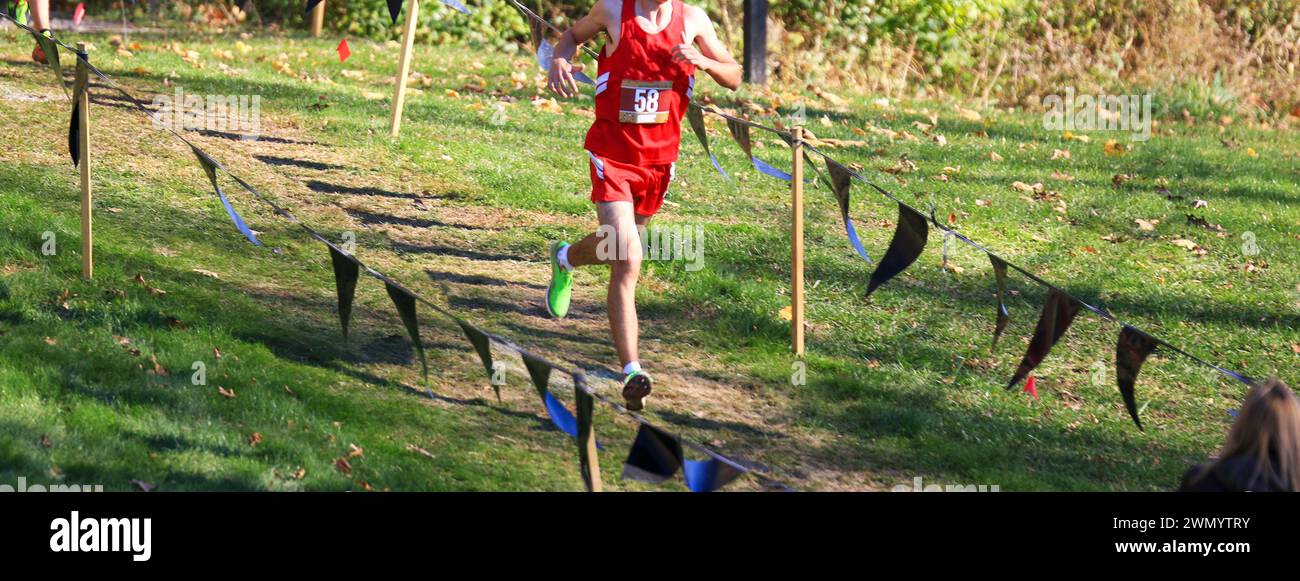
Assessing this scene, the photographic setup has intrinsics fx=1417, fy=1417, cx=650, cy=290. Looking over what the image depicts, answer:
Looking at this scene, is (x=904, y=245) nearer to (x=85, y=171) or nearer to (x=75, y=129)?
(x=85, y=171)

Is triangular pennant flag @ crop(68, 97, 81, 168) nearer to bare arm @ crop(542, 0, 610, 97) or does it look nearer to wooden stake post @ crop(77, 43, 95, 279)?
wooden stake post @ crop(77, 43, 95, 279)

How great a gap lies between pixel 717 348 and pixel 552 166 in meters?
2.81

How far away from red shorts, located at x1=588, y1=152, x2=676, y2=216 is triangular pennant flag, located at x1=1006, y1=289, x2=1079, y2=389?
5.41 ft

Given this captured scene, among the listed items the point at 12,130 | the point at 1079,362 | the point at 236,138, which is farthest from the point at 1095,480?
the point at 12,130

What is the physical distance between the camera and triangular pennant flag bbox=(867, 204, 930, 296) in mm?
6180

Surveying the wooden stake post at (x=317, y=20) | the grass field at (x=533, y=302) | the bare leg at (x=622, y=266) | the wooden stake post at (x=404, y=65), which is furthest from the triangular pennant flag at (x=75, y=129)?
the wooden stake post at (x=317, y=20)

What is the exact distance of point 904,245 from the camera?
6.24 meters

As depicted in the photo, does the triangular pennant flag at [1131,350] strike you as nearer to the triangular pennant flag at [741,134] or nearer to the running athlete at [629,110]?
the running athlete at [629,110]

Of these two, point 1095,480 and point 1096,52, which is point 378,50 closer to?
point 1096,52

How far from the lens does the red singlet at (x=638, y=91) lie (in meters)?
5.82

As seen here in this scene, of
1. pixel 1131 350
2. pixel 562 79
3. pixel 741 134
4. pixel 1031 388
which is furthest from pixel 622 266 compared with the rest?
pixel 1031 388

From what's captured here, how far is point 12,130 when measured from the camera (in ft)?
28.2

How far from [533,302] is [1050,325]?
2.80 m

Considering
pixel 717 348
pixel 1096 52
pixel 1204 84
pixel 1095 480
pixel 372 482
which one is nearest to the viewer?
pixel 372 482
